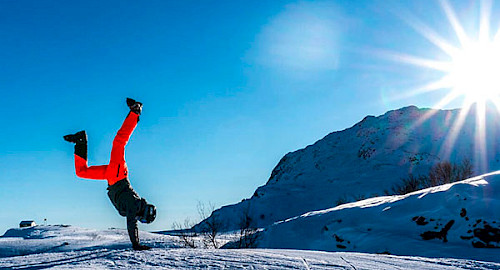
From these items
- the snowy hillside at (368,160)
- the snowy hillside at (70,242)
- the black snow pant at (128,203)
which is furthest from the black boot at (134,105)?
the snowy hillside at (368,160)

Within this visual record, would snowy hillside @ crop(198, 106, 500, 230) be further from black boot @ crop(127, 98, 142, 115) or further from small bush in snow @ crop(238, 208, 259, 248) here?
black boot @ crop(127, 98, 142, 115)

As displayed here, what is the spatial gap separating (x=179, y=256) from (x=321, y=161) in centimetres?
5724

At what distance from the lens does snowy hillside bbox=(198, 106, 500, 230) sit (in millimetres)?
43469

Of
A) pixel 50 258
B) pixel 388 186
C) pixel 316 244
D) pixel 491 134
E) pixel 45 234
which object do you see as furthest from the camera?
pixel 491 134

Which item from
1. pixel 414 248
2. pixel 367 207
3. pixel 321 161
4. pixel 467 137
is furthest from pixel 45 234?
pixel 467 137

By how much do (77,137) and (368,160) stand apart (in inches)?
2051

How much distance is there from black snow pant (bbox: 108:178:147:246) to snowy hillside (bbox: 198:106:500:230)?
3200cm

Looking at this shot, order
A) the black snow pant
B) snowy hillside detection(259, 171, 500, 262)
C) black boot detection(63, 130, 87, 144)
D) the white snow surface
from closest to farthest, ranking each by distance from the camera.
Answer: the white snow surface < black boot detection(63, 130, 87, 144) < the black snow pant < snowy hillside detection(259, 171, 500, 262)

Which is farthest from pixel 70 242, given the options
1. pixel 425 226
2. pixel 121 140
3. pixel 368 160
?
pixel 368 160

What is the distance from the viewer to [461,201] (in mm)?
11594

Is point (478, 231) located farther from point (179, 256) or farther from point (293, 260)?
point (179, 256)

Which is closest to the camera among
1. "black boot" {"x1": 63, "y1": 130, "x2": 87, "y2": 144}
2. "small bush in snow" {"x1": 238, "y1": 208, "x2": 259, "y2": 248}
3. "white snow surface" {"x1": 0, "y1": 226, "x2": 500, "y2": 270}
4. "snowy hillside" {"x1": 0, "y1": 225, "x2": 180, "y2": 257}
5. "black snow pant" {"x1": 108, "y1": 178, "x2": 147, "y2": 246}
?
"white snow surface" {"x1": 0, "y1": 226, "x2": 500, "y2": 270}

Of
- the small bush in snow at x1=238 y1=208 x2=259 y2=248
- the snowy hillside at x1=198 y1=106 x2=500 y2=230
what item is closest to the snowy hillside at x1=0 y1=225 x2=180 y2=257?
the small bush in snow at x1=238 y1=208 x2=259 y2=248

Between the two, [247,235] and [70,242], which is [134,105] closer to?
[247,235]
